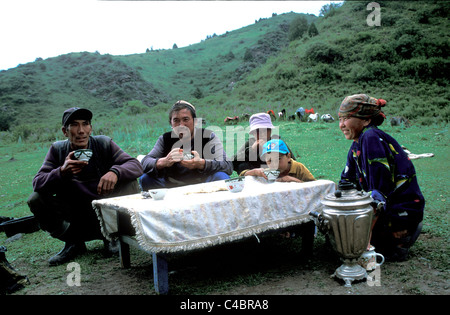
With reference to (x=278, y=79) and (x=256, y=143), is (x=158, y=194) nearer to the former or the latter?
(x=256, y=143)

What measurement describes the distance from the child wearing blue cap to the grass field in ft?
2.20

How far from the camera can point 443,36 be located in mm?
28328

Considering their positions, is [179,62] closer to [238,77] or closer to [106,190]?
[238,77]

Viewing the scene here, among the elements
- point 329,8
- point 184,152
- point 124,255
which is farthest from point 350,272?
point 329,8

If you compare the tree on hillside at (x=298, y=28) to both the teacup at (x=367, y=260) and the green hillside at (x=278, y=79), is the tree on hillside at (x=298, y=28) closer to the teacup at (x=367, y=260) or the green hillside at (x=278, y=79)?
the green hillside at (x=278, y=79)

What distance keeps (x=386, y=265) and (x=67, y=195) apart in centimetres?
286

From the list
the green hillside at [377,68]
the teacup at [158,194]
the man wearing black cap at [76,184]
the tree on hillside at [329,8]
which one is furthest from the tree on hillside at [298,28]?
the teacup at [158,194]

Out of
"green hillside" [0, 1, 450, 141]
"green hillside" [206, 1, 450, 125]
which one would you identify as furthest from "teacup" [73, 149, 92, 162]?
"green hillside" [206, 1, 450, 125]

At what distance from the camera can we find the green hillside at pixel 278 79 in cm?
2306

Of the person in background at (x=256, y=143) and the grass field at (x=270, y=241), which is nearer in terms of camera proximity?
the grass field at (x=270, y=241)

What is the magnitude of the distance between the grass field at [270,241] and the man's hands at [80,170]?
2.23 feet

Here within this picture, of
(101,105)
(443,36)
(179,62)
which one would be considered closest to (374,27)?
(443,36)

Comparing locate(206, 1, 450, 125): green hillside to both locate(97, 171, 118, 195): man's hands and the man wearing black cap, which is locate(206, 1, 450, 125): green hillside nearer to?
the man wearing black cap
